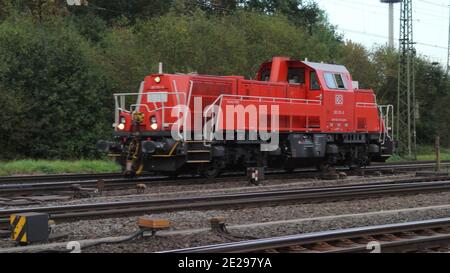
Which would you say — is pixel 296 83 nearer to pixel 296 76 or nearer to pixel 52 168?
pixel 296 76

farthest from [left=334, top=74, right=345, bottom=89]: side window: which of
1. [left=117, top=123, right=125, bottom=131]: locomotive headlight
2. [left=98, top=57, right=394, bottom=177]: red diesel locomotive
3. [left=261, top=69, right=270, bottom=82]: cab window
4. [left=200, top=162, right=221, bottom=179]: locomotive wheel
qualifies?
[left=117, top=123, right=125, bottom=131]: locomotive headlight

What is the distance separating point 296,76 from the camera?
752 inches

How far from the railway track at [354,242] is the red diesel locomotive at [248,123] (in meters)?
8.09

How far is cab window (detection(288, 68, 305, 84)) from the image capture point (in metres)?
19.0

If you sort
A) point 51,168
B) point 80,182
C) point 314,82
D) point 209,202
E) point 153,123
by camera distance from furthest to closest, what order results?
1. point 51,168
2. point 314,82
3. point 153,123
4. point 80,182
5. point 209,202

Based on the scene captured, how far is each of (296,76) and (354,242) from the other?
12.3m

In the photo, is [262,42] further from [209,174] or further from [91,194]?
[91,194]

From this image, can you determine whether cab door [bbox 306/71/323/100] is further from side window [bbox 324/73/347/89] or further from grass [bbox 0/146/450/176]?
grass [bbox 0/146/450/176]

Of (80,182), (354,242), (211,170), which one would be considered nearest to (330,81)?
(211,170)

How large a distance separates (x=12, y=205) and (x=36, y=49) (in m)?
15.8

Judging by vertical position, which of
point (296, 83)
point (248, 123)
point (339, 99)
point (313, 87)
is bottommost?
point (248, 123)

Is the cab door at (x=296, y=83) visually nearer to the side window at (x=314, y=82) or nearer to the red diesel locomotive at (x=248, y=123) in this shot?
the red diesel locomotive at (x=248, y=123)

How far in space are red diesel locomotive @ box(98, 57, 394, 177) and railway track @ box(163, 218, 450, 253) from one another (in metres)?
8.09
